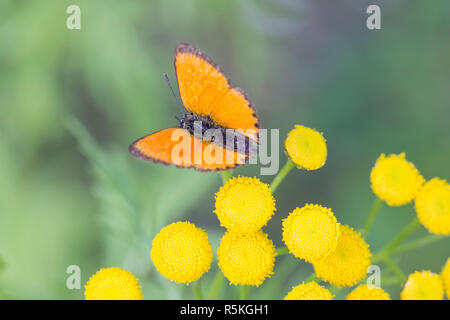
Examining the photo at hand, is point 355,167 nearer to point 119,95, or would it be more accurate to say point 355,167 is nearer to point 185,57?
point 119,95

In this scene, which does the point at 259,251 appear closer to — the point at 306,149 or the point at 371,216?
the point at 306,149

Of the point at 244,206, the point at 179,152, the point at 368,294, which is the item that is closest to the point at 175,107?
the point at 179,152

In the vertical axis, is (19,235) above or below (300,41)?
below

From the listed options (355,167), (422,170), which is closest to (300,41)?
(355,167)

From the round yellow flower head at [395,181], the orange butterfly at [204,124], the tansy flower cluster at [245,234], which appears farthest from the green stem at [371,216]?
the orange butterfly at [204,124]

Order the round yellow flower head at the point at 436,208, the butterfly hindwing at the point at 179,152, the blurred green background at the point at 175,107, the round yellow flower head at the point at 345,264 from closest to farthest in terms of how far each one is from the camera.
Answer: the butterfly hindwing at the point at 179,152
the round yellow flower head at the point at 345,264
the round yellow flower head at the point at 436,208
the blurred green background at the point at 175,107

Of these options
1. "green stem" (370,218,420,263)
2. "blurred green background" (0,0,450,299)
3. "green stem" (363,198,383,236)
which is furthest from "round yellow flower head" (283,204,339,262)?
"blurred green background" (0,0,450,299)

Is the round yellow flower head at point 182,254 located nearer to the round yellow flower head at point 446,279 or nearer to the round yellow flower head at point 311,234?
the round yellow flower head at point 311,234
